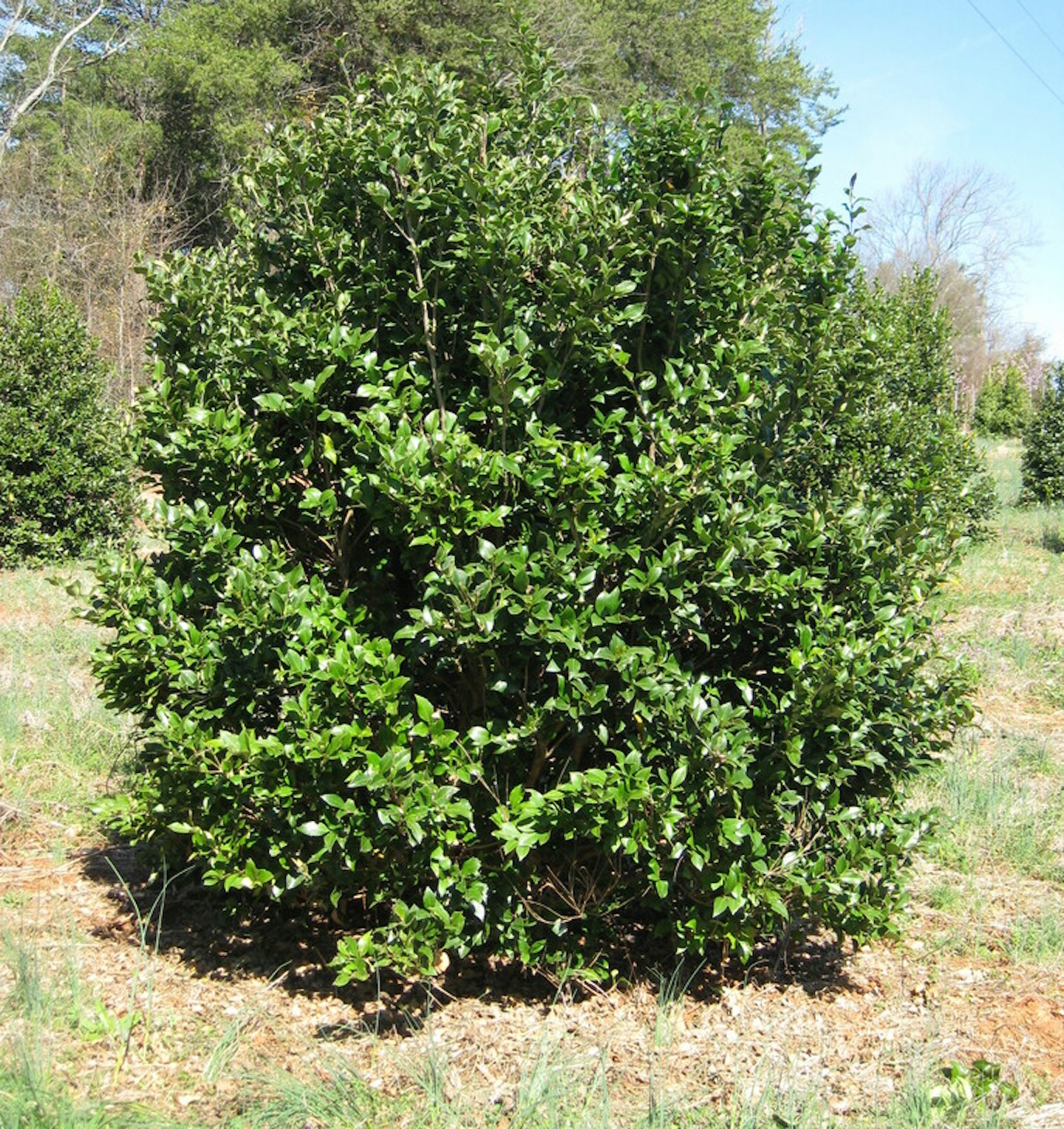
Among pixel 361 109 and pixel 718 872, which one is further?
pixel 361 109

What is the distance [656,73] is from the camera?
98.1ft

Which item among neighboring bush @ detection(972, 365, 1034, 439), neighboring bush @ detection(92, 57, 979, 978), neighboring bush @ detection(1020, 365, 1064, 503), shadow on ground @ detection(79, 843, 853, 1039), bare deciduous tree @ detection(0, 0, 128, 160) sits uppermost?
bare deciduous tree @ detection(0, 0, 128, 160)

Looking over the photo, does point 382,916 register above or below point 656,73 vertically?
below

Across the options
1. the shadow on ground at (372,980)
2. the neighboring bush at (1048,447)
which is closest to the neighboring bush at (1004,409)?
the neighboring bush at (1048,447)

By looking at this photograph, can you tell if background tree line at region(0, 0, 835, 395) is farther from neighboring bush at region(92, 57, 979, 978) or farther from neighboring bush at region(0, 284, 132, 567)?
neighboring bush at region(92, 57, 979, 978)

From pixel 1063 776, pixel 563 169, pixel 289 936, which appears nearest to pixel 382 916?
pixel 289 936

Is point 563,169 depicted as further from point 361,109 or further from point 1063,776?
point 1063,776

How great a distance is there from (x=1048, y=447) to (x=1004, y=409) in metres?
23.5

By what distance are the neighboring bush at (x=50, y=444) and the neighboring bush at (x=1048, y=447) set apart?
40.6 ft

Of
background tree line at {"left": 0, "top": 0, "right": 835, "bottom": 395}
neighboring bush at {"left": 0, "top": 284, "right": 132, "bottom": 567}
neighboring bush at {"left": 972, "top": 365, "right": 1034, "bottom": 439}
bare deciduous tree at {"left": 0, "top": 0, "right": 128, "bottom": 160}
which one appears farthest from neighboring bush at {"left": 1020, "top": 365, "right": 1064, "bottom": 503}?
bare deciduous tree at {"left": 0, "top": 0, "right": 128, "bottom": 160}

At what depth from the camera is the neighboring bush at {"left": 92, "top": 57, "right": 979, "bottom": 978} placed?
2.97m

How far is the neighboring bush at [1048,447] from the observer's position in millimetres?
15578

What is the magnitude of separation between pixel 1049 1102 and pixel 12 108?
105ft

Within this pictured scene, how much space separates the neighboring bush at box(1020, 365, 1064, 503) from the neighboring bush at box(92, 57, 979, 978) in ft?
44.5
